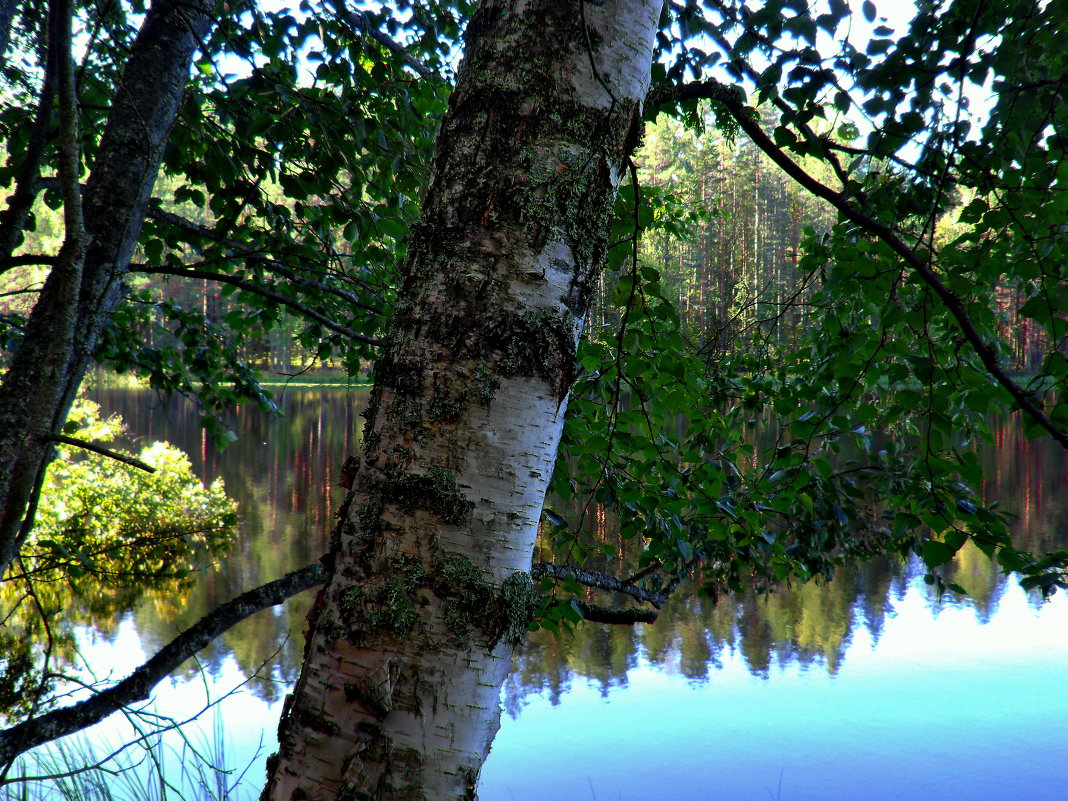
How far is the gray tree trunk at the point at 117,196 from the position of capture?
198cm

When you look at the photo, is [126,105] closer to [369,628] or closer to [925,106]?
[369,628]

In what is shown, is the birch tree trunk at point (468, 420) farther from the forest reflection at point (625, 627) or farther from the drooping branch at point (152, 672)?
the forest reflection at point (625, 627)

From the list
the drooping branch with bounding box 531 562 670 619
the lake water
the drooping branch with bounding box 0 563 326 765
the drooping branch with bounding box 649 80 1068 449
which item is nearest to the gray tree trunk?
the drooping branch with bounding box 0 563 326 765

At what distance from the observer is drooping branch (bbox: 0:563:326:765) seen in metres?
1.87

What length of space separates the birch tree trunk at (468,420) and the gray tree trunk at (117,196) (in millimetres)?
1155

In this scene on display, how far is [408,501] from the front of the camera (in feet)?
3.06

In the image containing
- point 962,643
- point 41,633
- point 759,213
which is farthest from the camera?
point 759,213

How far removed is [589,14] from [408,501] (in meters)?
0.83

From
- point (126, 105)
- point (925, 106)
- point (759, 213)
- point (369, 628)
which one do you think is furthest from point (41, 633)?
point (759, 213)

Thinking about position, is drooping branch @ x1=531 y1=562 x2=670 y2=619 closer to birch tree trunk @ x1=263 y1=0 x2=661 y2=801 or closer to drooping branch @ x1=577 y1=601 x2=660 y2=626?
drooping branch @ x1=577 y1=601 x2=660 y2=626

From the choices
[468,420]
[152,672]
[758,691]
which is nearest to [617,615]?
[468,420]

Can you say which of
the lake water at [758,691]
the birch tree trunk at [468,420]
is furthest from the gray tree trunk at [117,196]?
the lake water at [758,691]

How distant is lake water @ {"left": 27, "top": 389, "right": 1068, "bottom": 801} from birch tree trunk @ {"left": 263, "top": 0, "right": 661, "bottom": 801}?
4667mm

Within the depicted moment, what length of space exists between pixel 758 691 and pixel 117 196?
6.97 metres
